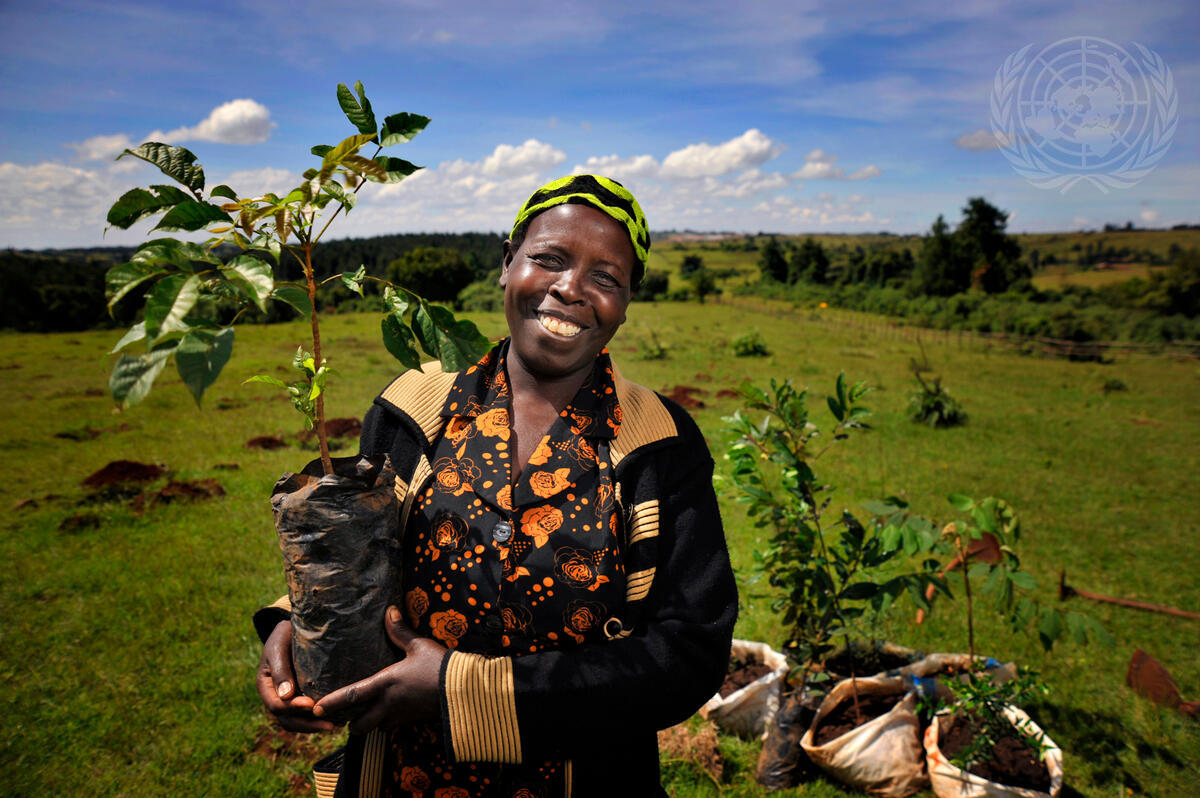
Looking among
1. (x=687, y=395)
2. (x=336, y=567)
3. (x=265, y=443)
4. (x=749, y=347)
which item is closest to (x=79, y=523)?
(x=265, y=443)

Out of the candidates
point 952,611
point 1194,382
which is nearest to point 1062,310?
point 1194,382

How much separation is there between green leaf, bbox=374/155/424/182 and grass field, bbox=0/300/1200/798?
0.70 metres

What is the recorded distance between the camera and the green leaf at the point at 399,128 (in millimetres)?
1323

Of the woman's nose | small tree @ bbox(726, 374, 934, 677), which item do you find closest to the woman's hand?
the woman's nose

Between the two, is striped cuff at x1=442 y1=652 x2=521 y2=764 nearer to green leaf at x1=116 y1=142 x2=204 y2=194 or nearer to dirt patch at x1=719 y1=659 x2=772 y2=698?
green leaf at x1=116 y1=142 x2=204 y2=194

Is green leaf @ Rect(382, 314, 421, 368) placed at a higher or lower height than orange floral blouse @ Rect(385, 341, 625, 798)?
higher

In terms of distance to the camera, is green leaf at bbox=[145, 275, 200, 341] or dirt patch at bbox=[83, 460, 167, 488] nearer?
green leaf at bbox=[145, 275, 200, 341]

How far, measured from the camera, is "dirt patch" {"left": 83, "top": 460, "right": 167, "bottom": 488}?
8383mm

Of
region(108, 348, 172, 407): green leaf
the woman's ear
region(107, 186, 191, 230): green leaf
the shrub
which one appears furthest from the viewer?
the shrub

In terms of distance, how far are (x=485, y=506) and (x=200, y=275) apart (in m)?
0.84

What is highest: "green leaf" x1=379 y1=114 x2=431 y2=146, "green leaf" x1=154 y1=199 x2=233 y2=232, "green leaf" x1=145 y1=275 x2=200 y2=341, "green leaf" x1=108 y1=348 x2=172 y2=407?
"green leaf" x1=379 y1=114 x2=431 y2=146

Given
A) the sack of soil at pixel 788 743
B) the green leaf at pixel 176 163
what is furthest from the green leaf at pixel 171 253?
the sack of soil at pixel 788 743

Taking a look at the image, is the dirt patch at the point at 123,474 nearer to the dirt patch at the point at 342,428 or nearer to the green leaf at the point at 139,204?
the dirt patch at the point at 342,428

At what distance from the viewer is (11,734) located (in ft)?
13.3
